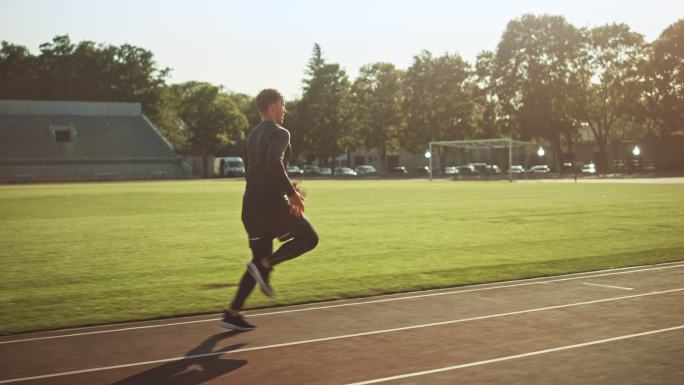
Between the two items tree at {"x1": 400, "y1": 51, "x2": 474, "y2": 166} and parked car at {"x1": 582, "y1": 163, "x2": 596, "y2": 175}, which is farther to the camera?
tree at {"x1": 400, "y1": 51, "x2": 474, "y2": 166}

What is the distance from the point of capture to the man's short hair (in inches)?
250

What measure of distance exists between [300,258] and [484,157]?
8777cm

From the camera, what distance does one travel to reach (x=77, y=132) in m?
80.6

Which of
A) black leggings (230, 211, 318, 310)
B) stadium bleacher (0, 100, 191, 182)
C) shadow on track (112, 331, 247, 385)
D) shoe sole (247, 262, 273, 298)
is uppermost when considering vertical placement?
stadium bleacher (0, 100, 191, 182)

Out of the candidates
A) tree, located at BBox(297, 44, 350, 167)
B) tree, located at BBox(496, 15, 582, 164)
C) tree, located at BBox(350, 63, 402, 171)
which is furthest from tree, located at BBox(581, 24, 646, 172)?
tree, located at BBox(297, 44, 350, 167)

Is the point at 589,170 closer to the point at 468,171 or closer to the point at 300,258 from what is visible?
the point at 468,171

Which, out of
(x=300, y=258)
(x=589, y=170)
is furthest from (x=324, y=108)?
(x=300, y=258)

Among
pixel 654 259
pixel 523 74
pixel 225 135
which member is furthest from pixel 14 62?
pixel 654 259

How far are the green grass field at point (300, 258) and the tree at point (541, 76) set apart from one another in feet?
171

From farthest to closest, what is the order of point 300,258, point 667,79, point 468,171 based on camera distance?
1. point 468,171
2. point 667,79
3. point 300,258

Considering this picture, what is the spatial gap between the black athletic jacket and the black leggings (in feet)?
0.43

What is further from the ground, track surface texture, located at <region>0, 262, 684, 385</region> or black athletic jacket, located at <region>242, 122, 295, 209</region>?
black athletic jacket, located at <region>242, 122, 295, 209</region>

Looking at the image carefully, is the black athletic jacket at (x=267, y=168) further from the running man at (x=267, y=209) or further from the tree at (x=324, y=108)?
the tree at (x=324, y=108)

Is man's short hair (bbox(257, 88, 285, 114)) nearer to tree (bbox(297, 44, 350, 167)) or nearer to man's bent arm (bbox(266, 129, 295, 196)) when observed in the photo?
man's bent arm (bbox(266, 129, 295, 196))
